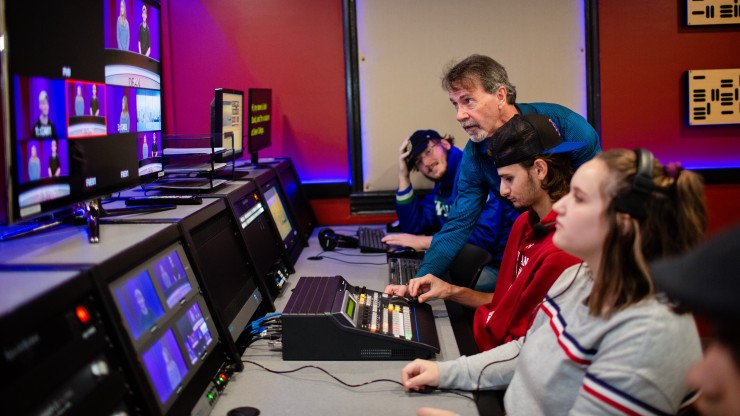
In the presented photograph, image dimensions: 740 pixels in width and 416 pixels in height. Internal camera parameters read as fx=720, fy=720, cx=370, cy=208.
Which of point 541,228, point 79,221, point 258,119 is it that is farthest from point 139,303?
point 258,119

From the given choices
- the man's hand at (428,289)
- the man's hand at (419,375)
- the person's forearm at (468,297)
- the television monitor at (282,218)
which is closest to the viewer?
the man's hand at (419,375)

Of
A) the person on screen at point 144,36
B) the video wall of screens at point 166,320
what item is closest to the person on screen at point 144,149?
the person on screen at point 144,36

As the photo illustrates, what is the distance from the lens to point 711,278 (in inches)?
26.2

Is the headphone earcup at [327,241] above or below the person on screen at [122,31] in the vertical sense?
below

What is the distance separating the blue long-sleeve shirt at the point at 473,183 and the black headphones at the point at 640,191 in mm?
1300

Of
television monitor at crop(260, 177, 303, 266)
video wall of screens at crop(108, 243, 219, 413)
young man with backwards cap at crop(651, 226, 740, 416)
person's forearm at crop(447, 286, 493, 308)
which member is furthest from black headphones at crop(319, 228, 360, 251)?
young man with backwards cap at crop(651, 226, 740, 416)

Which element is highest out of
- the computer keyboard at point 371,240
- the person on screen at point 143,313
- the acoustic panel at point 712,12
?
the acoustic panel at point 712,12

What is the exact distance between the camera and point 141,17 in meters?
2.16

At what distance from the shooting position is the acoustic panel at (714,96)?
4.33 m

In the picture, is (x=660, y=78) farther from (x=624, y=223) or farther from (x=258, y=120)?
(x=624, y=223)

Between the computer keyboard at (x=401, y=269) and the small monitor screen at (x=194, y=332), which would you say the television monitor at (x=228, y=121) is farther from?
the small monitor screen at (x=194, y=332)

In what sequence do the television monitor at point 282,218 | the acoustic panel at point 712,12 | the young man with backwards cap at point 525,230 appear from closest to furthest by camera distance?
the young man with backwards cap at point 525,230
the television monitor at point 282,218
the acoustic panel at point 712,12

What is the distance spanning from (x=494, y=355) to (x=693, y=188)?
0.74m

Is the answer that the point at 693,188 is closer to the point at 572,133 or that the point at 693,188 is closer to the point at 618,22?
the point at 572,133
